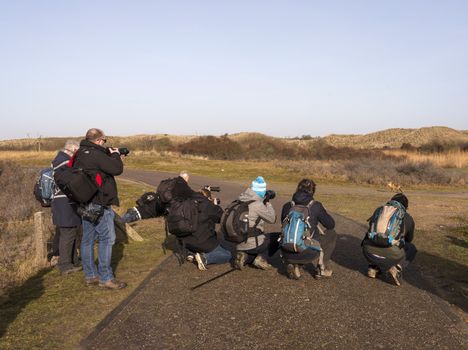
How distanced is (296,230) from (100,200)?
2751mm

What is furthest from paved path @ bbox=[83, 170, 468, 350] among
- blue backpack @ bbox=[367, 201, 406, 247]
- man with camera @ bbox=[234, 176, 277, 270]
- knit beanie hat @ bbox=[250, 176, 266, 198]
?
knit beanie hat @ bbox=[250, 176, 266, 198]

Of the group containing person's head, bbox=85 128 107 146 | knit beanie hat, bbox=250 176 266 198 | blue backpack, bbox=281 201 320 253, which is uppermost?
person's head, bbox=85 128 107 146

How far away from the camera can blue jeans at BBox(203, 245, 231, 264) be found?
7213 millimetres

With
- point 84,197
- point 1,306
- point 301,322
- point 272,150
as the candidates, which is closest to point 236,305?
point 301,322

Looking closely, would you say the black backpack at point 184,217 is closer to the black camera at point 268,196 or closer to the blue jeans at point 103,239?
the blue jeans at point 103,239

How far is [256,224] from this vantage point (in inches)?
266

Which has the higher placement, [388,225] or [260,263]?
[388,225]

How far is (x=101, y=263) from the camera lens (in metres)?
6.07

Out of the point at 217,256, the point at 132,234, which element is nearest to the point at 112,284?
the point at 217,256

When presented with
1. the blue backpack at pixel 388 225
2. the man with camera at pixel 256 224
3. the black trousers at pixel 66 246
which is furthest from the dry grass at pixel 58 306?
the blue backpack at pixel 388 225

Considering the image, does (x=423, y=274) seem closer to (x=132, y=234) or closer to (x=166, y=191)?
(x=166, y=191)

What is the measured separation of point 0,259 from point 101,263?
3219mm

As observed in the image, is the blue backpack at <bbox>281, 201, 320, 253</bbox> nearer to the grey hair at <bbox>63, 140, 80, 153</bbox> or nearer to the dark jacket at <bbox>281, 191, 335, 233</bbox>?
the dark jacket at <bbox>281, 191, 335, 233</bbox>

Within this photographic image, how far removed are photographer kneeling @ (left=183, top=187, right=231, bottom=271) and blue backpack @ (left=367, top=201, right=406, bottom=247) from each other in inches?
91.8
